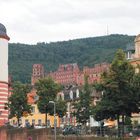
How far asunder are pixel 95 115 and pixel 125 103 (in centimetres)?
634

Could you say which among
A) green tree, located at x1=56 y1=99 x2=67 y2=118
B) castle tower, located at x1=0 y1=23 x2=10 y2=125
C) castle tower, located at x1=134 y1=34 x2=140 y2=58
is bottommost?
green tree, located at x1=56 y1=99 x2=67 y2=118

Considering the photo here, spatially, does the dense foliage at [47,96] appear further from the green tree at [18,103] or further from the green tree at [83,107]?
the green tree at [83,107]

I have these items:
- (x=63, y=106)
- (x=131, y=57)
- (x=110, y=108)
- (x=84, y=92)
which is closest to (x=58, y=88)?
(x=63, y=106)

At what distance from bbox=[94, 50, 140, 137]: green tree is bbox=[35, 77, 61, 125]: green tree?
18065 millimetres

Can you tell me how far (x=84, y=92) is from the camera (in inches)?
3607

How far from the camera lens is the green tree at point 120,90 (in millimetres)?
63281

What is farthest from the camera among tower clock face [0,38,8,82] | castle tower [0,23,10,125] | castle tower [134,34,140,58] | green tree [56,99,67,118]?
castle tower [134,34,140,58]

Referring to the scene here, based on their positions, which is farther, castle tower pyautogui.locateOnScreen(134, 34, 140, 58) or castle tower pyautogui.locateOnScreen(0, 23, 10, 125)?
castle tower pyautogui.locateOnScreen(134, 34, 140, 58)

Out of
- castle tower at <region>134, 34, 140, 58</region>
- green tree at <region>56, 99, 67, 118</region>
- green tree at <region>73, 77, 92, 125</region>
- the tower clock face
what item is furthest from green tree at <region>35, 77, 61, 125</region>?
castle tower at <region>134, 34, 140, 58</region>

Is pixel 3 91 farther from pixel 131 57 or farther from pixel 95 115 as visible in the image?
pixel 131 57

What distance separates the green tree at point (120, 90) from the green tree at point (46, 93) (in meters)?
18.1

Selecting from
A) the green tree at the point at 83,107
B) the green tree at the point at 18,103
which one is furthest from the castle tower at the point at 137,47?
the green tree at the point at 18,103

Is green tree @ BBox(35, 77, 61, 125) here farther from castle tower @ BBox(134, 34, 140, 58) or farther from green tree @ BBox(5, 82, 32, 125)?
castle tower @ BBox(134, 34, 140, 58)

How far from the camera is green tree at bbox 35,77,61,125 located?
8262 centimetres
